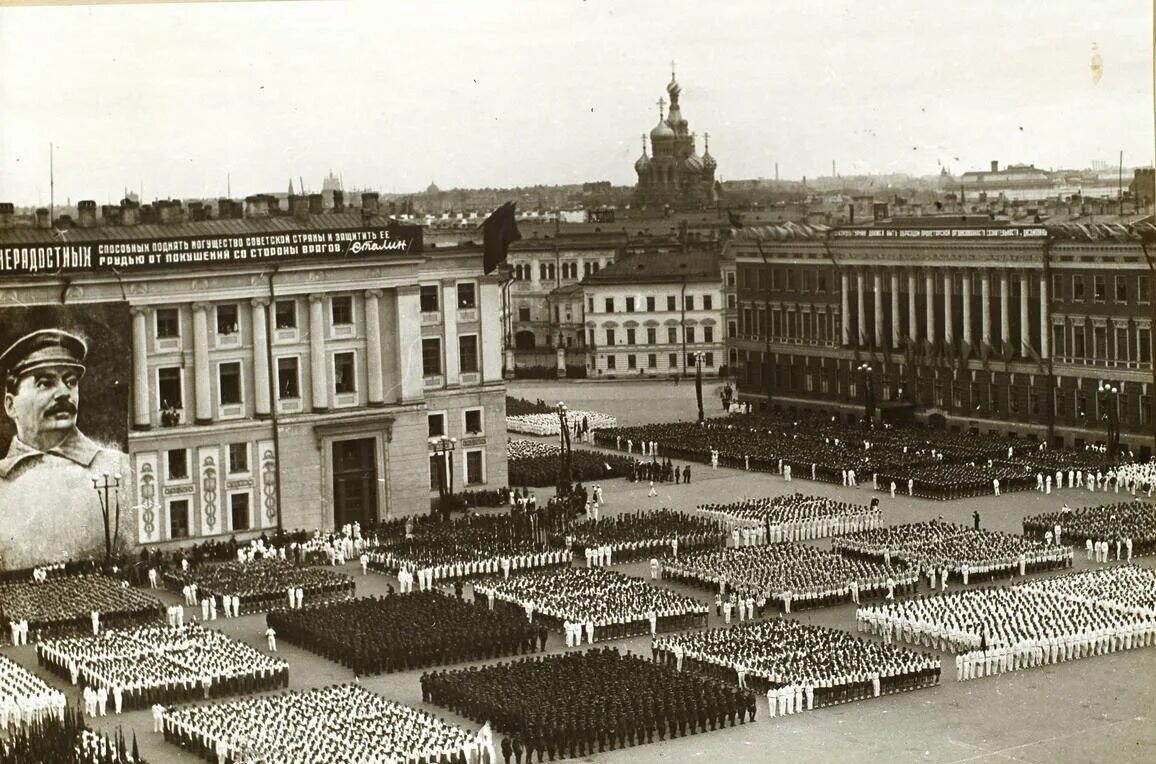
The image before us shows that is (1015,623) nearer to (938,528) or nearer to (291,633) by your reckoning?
(938,528)

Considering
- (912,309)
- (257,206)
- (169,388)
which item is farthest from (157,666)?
(912,309)

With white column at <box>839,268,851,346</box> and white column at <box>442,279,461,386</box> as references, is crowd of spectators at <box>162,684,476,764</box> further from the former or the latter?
white column at <box>839,268,851,346</box>

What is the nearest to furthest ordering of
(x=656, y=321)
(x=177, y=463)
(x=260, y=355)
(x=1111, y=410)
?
1. (x=177, y=463)
2. (x=260, y=355)
3. (x=1111, y=410)
4. (x=656, y=321)

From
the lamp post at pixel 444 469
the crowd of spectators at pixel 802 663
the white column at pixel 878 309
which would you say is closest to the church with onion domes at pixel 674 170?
the white column at pixel 878 309

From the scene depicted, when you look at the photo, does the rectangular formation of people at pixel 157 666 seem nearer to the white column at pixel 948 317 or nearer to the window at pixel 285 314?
the window at pixel 285 314

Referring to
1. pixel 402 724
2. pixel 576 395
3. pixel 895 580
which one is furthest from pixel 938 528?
pixel 576 395

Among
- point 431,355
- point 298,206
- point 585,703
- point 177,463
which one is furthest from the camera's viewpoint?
point 431,355

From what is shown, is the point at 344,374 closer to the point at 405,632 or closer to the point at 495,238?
the point at 495,238

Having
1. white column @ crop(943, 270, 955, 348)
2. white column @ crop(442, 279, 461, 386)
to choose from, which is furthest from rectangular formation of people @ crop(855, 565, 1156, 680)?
white column @ crop(943, 270, 955, 348)

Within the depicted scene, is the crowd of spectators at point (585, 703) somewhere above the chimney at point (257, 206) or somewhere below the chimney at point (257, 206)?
below
